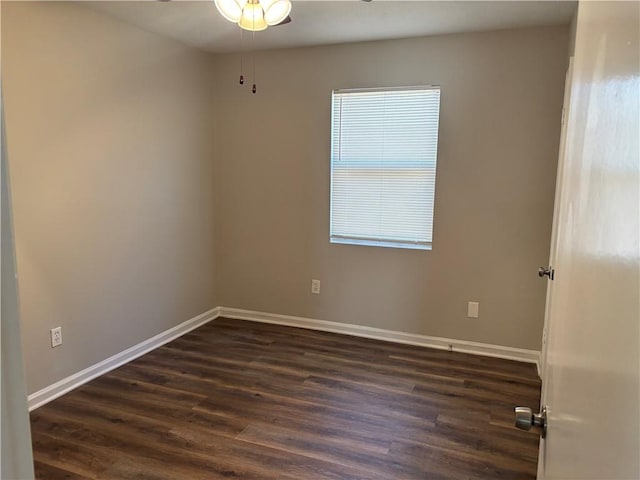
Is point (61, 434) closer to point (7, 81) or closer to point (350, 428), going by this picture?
point (350, 428)

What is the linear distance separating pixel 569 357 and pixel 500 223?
108 inches

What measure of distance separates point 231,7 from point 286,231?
2.20 m

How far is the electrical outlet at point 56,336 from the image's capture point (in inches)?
110

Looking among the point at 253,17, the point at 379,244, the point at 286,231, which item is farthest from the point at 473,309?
the point at 253,17

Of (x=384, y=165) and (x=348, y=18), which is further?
(x=384, y=165)

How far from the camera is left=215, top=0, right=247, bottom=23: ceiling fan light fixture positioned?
6.75ft

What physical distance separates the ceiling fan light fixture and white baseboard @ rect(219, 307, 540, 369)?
2636 mm

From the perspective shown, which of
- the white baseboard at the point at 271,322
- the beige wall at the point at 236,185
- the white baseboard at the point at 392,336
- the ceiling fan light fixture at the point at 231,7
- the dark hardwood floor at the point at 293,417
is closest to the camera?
the ceiling fan light fixture at the point at 231,7

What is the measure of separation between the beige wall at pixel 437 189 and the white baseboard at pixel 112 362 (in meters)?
0.46

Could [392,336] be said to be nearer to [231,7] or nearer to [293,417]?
[293,417]

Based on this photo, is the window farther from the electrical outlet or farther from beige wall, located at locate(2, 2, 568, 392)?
the electrical outlet

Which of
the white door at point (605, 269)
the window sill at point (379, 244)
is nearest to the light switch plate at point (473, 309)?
A: the window sill at point (379, 244)

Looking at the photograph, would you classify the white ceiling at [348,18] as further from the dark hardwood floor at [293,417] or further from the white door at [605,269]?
the dark hardwood floor at [293,417]

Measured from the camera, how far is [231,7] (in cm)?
209
